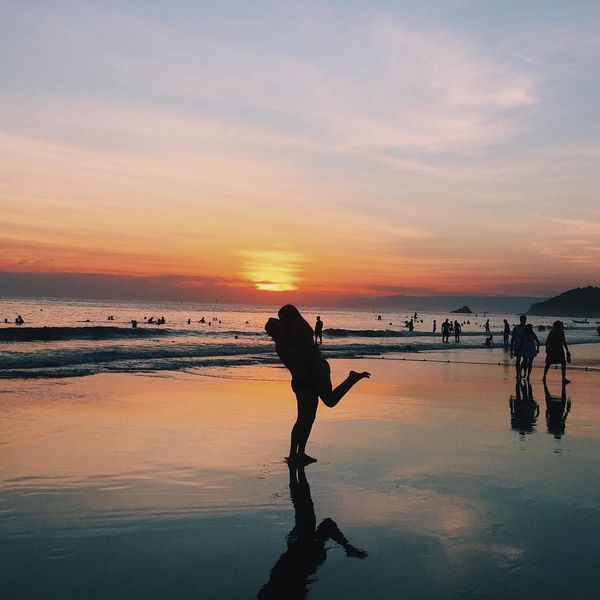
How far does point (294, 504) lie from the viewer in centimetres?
644

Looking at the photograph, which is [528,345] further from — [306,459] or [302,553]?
[302,553]

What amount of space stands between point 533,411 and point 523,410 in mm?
214

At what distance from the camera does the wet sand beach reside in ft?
15.0

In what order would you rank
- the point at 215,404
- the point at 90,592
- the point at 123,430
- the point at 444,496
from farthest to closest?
the point at 215,404 < the point at 123,430 < the point at 444,496 < the point at 90,592

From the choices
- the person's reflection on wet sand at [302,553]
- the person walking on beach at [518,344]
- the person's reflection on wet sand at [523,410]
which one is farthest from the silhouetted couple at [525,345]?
the person's reflection on wet sand at [302,553]

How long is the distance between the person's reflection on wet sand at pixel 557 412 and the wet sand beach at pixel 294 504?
0.09 meters

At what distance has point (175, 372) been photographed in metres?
22.6

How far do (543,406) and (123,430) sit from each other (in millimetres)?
9321

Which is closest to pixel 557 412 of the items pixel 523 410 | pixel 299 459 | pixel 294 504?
pixel 523 410

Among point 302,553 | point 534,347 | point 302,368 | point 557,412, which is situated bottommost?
point 557,412

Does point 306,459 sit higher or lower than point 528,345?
lower

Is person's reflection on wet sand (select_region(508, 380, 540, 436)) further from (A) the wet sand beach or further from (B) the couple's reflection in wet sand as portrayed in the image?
(A) the wet sand beach

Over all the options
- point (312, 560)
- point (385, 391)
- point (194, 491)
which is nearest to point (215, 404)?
point (385, 391)

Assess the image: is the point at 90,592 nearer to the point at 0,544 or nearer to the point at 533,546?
the point at 0,544
